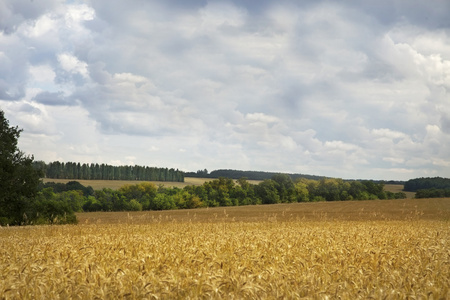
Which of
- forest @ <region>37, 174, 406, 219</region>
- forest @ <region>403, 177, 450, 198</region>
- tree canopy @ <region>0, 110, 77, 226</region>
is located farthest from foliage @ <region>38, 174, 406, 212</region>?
tree canopy @ <region>0, 110, 77, 226</region>

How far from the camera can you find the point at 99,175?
545 feet

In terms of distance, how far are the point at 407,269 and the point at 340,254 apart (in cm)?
208

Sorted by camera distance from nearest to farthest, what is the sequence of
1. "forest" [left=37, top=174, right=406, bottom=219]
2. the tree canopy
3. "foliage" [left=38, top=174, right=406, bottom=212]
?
1. the tree canopy
2. "forest" [left=37, top=174, right=406, bottom=219]
3. "foliage" [left=38, top=174, right=406, bottom=212]

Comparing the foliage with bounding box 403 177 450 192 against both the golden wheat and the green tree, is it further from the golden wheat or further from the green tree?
the golden wheat

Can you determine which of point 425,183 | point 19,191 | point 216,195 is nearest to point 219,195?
point 216,195

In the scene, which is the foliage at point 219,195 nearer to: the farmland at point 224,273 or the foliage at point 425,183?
the foliage at point 425,183

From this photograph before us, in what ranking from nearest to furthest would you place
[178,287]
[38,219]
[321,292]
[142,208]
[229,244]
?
[321,292] < [178,287] < [229,244] < [38,219] < [142,208]

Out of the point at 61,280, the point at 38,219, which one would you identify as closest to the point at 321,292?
the point at 61,280

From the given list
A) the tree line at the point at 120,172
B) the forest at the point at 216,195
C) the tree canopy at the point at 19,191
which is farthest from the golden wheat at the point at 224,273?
the tree line at the point at 120,172

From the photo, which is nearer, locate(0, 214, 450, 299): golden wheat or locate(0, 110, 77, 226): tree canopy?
locate(0, 214, 450, 299): golden wheat

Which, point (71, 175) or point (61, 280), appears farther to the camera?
point (71, 175)

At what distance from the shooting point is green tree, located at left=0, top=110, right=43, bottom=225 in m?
36.0

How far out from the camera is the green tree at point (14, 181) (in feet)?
118

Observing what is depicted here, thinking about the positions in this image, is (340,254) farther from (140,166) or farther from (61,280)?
(140,166)
